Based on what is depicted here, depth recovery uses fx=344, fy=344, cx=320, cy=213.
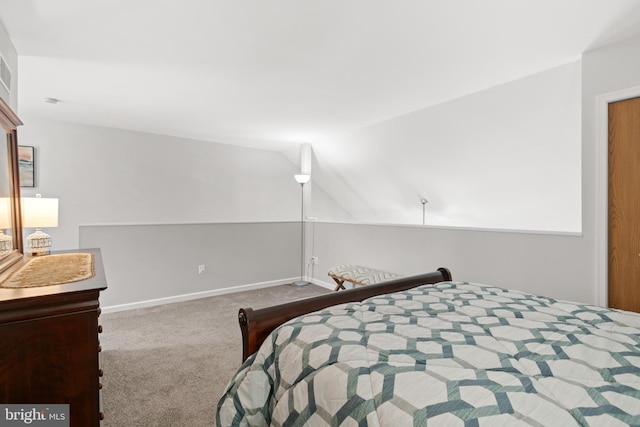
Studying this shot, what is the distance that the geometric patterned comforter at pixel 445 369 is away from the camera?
87 centimetres

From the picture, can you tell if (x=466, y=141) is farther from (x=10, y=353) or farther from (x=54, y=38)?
(x=10, y=353)

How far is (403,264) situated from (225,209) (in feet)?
9.76

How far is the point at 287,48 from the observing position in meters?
2.31

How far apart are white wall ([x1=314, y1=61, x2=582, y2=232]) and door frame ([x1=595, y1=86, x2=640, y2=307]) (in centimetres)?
49

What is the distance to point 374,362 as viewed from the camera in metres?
1.09

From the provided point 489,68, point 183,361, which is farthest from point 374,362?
point 489,68

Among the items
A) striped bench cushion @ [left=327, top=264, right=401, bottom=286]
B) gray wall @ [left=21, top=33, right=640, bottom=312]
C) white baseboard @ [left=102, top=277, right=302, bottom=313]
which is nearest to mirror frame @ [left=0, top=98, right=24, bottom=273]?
gray wall @ [left=21, top=33, right=640, bottom=312]

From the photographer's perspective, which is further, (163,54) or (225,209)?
(225,209)

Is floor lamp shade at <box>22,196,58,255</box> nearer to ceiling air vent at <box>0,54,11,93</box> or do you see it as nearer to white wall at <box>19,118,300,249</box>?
ceiling air vent at <box>0,54,11,93</box>

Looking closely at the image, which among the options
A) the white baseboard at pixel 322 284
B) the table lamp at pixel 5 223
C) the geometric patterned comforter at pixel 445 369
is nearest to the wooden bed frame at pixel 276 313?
the geometric patterned comforter at pixel 445 369

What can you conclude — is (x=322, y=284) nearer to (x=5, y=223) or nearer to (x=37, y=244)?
(x=37, y=244)

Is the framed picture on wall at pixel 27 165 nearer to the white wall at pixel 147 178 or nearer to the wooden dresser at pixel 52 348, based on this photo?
the white wall at pixel 147 178

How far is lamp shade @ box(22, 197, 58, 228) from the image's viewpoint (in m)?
2.40

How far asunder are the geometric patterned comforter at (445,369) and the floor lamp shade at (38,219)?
1.85m
